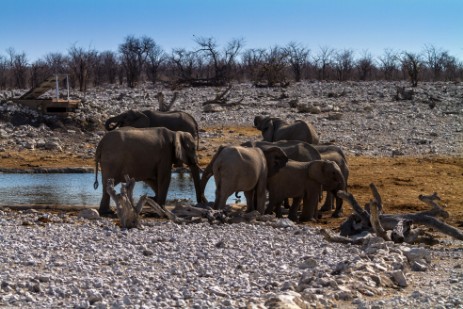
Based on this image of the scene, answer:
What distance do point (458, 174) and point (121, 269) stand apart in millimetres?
11151

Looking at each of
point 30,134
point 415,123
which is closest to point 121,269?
point 30,134

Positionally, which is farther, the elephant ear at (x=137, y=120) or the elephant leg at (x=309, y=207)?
the elephant ear at (x=137, y=120)

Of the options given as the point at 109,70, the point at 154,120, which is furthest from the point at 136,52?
the point at 154,120

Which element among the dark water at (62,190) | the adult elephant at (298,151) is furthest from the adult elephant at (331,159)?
the dark water at (62,190)

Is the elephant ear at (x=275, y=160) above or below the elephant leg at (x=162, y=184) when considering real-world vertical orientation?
above

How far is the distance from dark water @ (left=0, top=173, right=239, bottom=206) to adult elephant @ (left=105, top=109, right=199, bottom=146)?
120 centimetres

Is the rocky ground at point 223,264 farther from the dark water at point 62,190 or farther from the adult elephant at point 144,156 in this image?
the dark water at point 62,190

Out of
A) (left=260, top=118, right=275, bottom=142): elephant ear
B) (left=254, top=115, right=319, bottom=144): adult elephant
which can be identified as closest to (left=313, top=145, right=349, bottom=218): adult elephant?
(left=254, top=115, right=319, bottom=144): adult elephant

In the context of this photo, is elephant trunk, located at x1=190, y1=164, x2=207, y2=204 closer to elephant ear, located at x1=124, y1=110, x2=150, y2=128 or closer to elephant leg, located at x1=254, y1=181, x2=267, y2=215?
elephant leg, located at x1=254, y1=181, x2=267, y2=215

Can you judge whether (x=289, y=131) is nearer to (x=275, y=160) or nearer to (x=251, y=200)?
(x=275, y=160)

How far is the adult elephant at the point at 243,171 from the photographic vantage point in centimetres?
1107

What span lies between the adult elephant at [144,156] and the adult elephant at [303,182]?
47.4 inches

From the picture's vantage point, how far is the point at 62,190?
1485 cm

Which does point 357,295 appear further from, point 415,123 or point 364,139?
point 415,123
